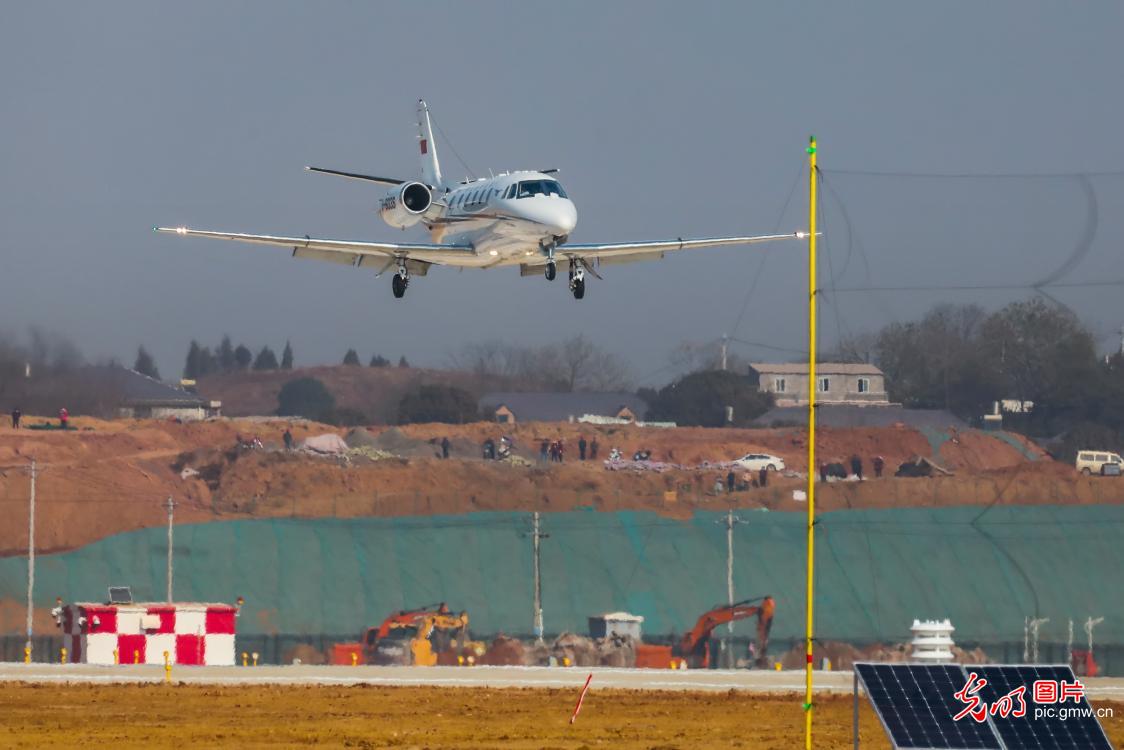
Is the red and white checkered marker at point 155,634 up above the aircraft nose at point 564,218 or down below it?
below

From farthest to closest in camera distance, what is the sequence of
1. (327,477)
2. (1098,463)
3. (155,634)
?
(327,477) < (1098,463) < (155,634)

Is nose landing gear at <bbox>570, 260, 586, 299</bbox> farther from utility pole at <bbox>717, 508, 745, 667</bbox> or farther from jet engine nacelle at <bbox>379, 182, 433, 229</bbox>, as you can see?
utility pole at <bbox>717, 508, 745, 667</bbox>

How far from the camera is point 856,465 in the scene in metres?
55.9

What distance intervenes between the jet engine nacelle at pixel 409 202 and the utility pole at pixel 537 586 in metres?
14.6

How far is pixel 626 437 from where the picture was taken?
320 feet

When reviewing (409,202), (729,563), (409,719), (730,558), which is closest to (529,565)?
(729,563)

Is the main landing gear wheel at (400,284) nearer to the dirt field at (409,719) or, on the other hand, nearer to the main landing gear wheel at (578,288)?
the main landing gear wheel at (578,288)

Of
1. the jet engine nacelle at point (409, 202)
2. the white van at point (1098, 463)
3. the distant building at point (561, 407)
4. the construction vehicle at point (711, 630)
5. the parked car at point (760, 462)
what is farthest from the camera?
the distant building at point (561, 407)

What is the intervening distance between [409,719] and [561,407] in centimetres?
7042

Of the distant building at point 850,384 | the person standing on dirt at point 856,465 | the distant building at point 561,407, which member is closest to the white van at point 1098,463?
the person standing on dirt at point 856,465

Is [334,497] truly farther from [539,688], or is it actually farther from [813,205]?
[813,205]

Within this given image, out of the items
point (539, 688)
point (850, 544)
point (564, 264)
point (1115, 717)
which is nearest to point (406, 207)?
point (564, 264)

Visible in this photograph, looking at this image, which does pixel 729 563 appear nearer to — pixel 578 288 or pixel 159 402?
pixel 578 288

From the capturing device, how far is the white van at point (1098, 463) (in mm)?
54625
